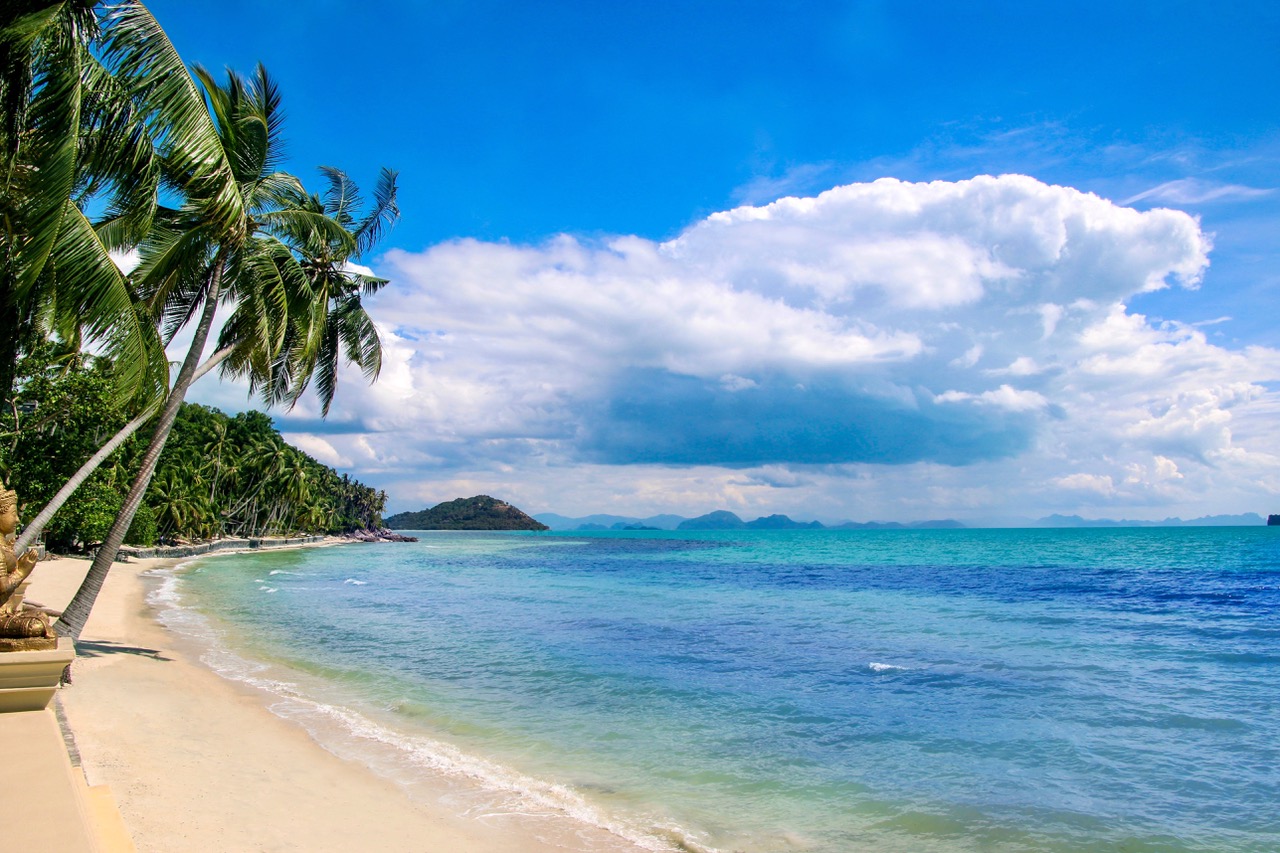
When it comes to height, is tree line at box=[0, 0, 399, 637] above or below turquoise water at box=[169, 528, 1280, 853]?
above

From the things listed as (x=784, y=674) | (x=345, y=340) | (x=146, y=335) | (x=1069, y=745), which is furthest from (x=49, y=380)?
(x=1069, y=745)

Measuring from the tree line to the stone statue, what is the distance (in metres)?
2.14

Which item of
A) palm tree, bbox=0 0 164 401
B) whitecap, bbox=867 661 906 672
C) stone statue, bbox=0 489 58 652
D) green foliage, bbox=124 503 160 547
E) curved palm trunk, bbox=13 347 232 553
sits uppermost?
palm tree, bbox=0 0 164 401

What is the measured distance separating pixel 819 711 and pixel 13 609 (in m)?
9.79

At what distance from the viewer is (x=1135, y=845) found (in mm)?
6660

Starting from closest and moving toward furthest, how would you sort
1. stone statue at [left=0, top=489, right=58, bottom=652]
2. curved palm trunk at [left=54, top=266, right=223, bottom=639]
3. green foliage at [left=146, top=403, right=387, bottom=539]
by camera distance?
stone statue at [left=0, top=489, right=58, bottom=652] → curved palm trunk at [left=54, top=266, right=223, bottom=639] → green foliage at [left=146, top=403, right=387, bottom=539]

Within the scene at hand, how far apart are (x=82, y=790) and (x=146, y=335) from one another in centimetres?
621

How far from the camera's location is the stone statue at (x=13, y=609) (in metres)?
5.46

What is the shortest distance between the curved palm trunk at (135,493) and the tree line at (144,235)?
33mm

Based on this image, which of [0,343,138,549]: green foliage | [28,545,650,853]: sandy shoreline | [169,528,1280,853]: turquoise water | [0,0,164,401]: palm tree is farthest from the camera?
[0,343,138,549]: green foliage

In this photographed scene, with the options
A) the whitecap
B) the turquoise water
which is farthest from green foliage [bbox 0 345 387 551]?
the whitecap

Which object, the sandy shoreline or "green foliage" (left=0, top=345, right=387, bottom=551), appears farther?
"green foliage" (left=0, top=345, right=387, bottom=551)

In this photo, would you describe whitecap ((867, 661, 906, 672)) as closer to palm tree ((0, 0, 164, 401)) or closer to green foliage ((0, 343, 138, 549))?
palm tree ((0, 0, 164, 401))

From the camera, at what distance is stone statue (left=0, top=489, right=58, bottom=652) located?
5.46 meters
